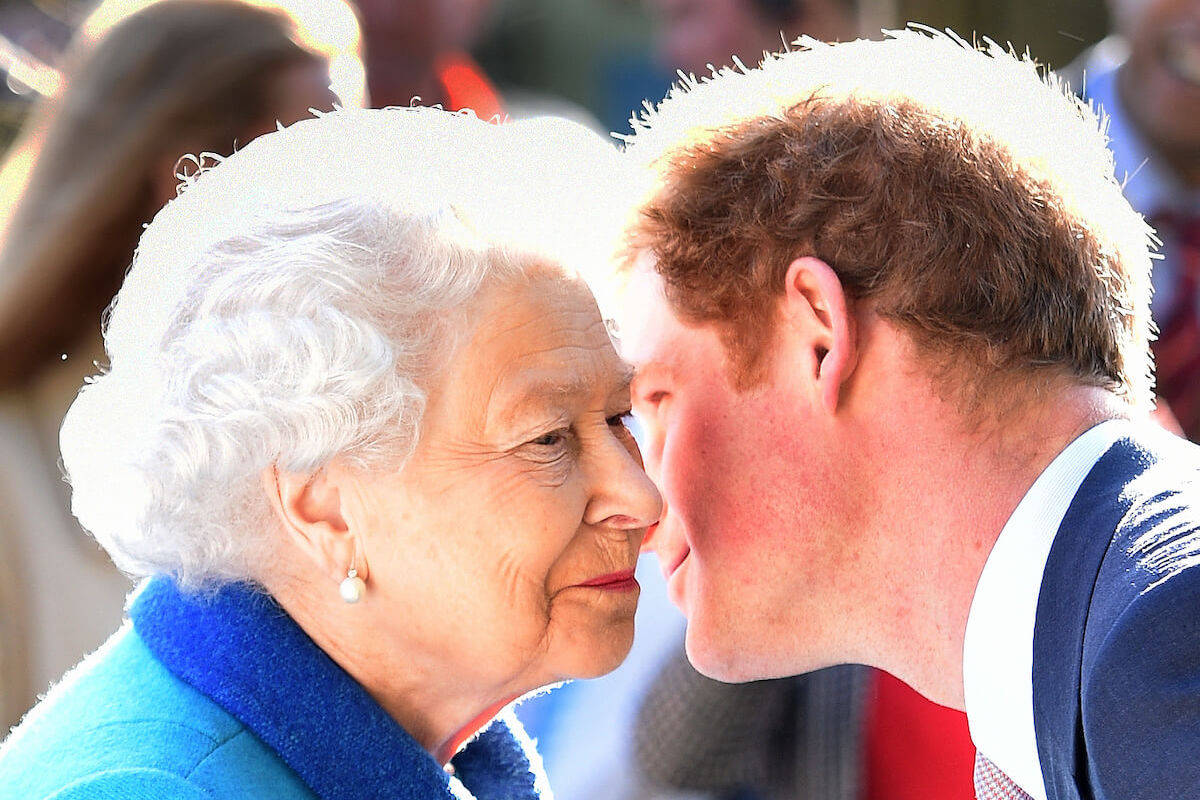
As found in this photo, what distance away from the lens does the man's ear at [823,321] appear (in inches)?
79.2

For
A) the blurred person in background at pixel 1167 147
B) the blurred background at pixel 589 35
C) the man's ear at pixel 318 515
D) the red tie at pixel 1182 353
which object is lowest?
the red tie at pixel 1182 353

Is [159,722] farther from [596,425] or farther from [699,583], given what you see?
[699,583]

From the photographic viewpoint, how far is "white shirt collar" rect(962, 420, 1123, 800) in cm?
183

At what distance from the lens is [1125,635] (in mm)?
1601

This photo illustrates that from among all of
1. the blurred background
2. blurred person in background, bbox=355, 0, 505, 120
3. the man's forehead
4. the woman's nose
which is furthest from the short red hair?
blurred person in background, bbox=355, 0, 505, 120

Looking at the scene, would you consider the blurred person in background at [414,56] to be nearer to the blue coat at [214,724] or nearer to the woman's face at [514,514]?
the woman's face at [514,514]

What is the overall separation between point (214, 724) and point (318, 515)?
10.7 inches

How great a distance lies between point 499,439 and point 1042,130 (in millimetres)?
969

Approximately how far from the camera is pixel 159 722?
1.64 meters

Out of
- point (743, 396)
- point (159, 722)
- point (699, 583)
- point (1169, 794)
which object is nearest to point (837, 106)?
point (743, 396)

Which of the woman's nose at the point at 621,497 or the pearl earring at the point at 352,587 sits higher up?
the pearl earring at the point at 352,587

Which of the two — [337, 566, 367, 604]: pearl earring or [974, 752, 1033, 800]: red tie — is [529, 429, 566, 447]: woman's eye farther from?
[974, 752, 1033, 800]: red tie

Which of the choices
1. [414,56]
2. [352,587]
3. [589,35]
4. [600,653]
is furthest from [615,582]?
[589,35]

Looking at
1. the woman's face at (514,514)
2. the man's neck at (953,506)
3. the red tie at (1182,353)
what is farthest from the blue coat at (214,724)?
the red tie at (1182,353)
